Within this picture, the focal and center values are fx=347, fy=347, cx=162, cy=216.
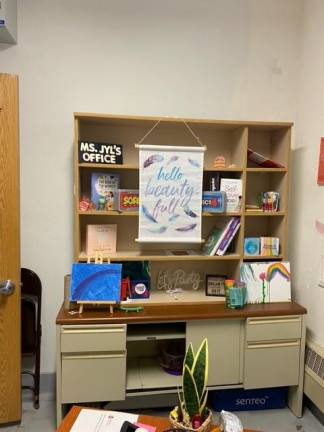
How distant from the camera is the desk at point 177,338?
2.01m

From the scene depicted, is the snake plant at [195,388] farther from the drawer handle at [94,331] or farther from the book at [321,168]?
the book at [321,168]

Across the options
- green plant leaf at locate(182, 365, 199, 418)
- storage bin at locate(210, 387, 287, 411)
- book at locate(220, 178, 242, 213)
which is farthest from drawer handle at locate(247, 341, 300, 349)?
green plant leaf at locate(182, 365, 199, 418)

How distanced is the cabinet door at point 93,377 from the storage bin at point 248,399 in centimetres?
67

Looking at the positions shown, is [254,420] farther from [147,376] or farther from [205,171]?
[205,171]

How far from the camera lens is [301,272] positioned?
8.17ft

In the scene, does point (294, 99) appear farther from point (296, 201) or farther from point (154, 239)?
point (154, 239)

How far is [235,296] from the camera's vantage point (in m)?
2.21

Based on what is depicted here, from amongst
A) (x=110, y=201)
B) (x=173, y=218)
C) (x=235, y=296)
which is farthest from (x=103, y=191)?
(x=235, y=296)

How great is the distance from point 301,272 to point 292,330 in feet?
1.51

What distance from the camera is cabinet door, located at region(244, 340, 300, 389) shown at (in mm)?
2180

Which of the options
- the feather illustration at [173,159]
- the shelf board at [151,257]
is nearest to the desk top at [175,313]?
the shelf board at [151,257]

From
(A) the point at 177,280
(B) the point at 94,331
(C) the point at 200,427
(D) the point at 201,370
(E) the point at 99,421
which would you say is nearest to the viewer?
(C) the point at 200,427

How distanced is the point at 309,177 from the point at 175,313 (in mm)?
1308

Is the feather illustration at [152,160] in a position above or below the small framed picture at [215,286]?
above
